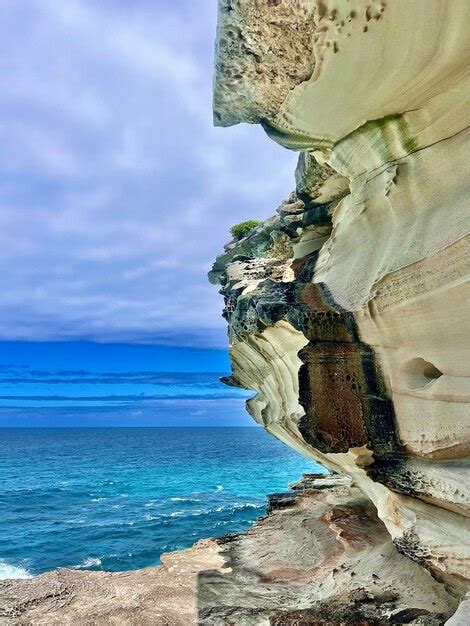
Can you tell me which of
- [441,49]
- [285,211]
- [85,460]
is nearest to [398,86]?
[441,49]

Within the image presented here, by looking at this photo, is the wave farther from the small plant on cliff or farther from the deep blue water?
the small plant on cliff

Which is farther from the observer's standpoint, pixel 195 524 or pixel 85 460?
pixel 85 460

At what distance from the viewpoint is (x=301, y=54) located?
809 cm

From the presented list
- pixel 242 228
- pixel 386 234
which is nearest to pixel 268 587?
pixel 386 234

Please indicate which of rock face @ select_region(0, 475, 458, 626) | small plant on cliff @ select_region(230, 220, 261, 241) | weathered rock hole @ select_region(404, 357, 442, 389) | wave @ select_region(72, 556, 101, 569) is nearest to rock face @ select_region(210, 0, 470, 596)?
weathered rock hole @ select_region(404, 357, 442, 389)

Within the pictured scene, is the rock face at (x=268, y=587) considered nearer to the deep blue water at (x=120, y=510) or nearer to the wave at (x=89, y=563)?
the wave at (x=89, y=563)

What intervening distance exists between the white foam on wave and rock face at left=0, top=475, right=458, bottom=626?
12.8 metres

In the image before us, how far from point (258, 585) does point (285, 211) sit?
12.8 metres

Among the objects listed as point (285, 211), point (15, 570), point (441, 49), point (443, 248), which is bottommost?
point (15, 570)

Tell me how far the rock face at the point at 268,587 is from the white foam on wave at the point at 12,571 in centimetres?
1279

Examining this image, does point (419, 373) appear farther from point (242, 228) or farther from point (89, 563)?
point (89, 563)

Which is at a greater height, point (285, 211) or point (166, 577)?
point (285, 211)

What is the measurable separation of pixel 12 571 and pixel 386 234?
28604 mm

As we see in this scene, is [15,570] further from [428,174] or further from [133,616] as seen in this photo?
[428,174]
